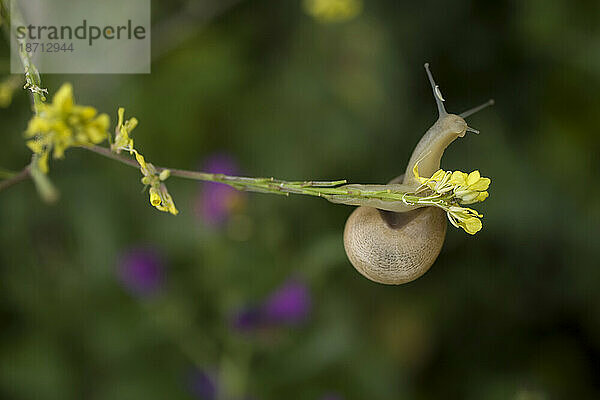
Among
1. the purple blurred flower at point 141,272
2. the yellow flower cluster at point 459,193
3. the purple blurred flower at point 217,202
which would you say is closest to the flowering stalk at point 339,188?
the yellow flower cluster at point 459,193

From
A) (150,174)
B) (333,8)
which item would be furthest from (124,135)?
(333,8)

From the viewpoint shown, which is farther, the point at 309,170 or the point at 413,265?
the point at 309,170

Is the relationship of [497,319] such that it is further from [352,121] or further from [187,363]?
[187,363]

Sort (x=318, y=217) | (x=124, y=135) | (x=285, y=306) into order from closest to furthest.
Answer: (x=124, y=135) → (x=285, y=306) → (x=318, y=217)

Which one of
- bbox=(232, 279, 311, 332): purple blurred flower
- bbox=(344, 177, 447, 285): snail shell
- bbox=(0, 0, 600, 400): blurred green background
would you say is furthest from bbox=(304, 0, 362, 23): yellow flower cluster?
bbox=(344, 177, 447, 285): snail shell

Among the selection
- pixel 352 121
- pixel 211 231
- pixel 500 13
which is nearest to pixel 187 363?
pixel 211 231

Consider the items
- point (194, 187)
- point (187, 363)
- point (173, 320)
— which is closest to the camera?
point (173, 320)
